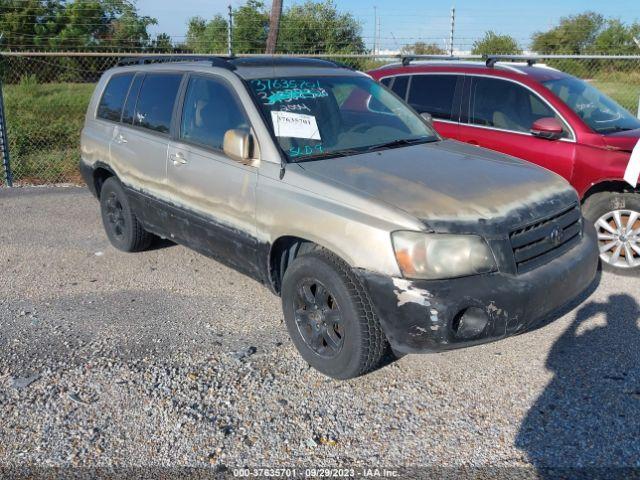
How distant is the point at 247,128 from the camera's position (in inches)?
165

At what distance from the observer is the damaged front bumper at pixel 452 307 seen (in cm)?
321

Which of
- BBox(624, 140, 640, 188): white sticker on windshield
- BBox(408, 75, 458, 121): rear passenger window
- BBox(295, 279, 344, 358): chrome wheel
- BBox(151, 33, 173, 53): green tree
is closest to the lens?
BBox(295, 279, 344, 358): chrome wheel

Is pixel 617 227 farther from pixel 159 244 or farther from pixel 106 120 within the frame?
pixel 106 120

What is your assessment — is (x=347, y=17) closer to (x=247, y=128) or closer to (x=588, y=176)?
(x=588, y=176)

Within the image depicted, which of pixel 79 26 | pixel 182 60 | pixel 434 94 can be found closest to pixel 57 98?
pixel 79 26

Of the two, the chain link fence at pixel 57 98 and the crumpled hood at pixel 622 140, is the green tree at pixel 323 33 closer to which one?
the chain link fence at pixel 57 98

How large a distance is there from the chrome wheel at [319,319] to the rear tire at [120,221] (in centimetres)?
252

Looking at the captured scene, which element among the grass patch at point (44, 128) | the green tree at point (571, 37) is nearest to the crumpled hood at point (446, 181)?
the grass patch at point (44, 128)

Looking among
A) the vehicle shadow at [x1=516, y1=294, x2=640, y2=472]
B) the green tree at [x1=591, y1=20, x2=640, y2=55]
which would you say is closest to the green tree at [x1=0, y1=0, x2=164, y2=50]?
the vehicle shadow at [x1=516, y1=294, x2=640, y2=472]

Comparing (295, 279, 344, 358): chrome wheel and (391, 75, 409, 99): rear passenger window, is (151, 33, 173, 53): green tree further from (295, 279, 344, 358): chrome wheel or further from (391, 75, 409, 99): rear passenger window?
(295, 279, 344, 358): chrome wheel

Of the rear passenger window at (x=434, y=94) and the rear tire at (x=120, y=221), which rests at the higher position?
the rear passenger window at (x=434, y=94)

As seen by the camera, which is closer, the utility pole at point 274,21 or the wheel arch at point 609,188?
the wheel arch at point 609,188

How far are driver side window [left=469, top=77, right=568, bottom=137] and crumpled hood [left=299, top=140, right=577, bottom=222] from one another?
168 centimetres

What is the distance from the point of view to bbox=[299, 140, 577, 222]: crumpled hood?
137 inches
